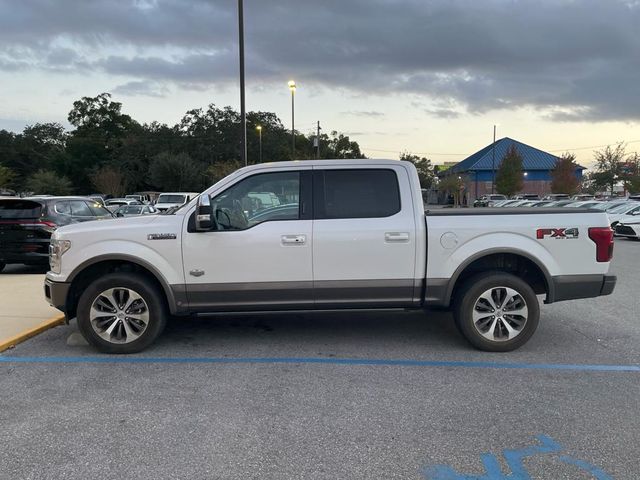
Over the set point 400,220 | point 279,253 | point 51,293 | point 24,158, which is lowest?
point 51,293

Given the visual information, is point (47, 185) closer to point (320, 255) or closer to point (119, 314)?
point (119, 314)

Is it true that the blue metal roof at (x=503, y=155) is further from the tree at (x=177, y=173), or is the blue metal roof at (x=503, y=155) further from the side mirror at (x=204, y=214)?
the side mirror at (x=204, y=214)

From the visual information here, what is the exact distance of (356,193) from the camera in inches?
203

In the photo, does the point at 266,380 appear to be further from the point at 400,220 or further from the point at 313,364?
the point at 400,220

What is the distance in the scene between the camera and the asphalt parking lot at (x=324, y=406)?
311 cm

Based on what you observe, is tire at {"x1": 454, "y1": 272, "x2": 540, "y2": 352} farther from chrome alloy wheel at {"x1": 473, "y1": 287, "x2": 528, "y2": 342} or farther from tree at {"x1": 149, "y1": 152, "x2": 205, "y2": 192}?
tree at {"x1": 149, "y1": 152, "x2": 205, "y2": 192}

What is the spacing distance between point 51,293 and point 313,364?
276 centimetres

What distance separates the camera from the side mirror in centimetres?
479

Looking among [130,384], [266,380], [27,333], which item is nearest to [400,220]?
[266,380]

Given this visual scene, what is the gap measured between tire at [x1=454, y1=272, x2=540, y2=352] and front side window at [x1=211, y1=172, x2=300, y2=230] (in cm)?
197

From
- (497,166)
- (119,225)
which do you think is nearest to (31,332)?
(119,225)

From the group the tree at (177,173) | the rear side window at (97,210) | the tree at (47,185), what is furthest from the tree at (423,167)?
the rear side window at (97,210)

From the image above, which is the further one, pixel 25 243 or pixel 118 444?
pixel 25 243

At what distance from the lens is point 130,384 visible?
4383 mm
